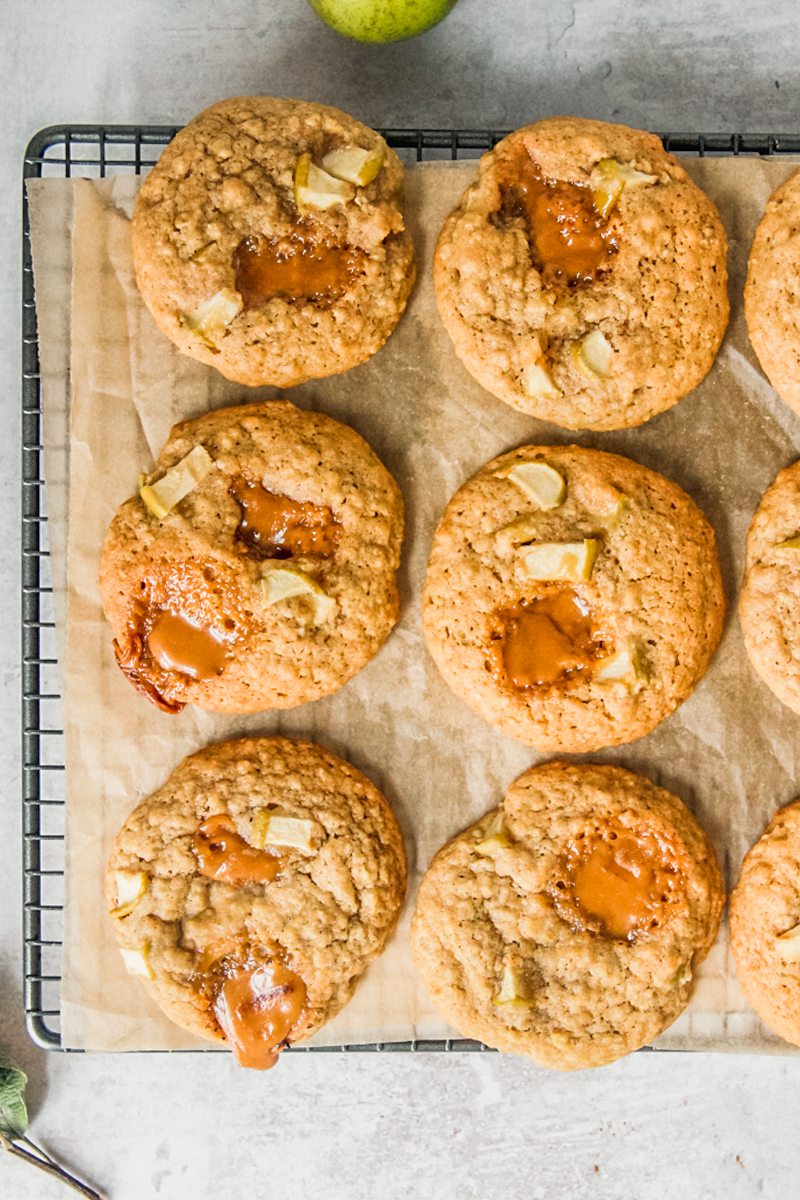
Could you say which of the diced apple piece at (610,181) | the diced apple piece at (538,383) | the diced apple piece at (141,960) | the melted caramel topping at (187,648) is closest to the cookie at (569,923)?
the diced apple piece at (141,960)

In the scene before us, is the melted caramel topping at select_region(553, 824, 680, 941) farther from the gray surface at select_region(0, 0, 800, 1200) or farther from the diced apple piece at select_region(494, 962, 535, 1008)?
the gray surface at select_region(0, 0, 800, 1200)

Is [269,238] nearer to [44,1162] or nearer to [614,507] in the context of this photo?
[614,507]

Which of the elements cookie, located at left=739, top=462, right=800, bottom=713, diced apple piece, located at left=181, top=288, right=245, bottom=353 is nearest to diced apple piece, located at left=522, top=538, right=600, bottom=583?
cookie, located at left=739, top=462, right=800, bottom=713

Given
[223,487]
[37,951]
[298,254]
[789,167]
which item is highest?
[789,167]

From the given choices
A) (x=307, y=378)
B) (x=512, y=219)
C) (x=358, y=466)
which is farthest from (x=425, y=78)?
(x=358, y=466)

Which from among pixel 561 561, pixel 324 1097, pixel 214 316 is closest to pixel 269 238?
pixel 214 316

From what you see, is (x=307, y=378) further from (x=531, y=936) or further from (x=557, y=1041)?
(x=557, y=1041)

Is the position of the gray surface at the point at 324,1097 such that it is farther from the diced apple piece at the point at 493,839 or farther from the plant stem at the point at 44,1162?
the diced apple piece at the point at 493,839
